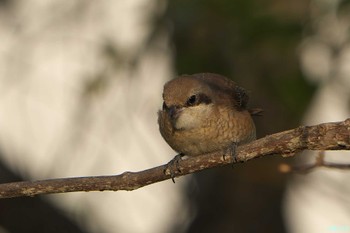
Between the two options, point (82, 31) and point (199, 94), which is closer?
point (199, 94)

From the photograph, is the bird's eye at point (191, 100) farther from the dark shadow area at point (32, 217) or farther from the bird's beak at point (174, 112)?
the dark shadow area at point (32, 217)

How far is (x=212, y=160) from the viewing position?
3.96m

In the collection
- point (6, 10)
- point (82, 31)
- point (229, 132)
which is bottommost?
point (229, 132)

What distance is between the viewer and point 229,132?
4.91 metres

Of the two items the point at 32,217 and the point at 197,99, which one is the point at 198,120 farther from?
the point at 32,217

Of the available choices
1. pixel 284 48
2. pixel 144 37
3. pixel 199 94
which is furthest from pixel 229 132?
pixel 144 37

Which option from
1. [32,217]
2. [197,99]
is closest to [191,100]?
[197,99]

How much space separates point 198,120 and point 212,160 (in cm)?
98

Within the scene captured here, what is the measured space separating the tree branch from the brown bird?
2.45ft

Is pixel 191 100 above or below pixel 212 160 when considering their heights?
above

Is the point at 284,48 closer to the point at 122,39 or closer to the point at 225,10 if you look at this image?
the point at 225,10

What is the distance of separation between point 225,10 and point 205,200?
1.67m

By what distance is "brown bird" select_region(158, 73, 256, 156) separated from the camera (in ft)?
16.0

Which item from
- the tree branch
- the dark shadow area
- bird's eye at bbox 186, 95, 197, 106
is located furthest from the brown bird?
the dark shadow area
